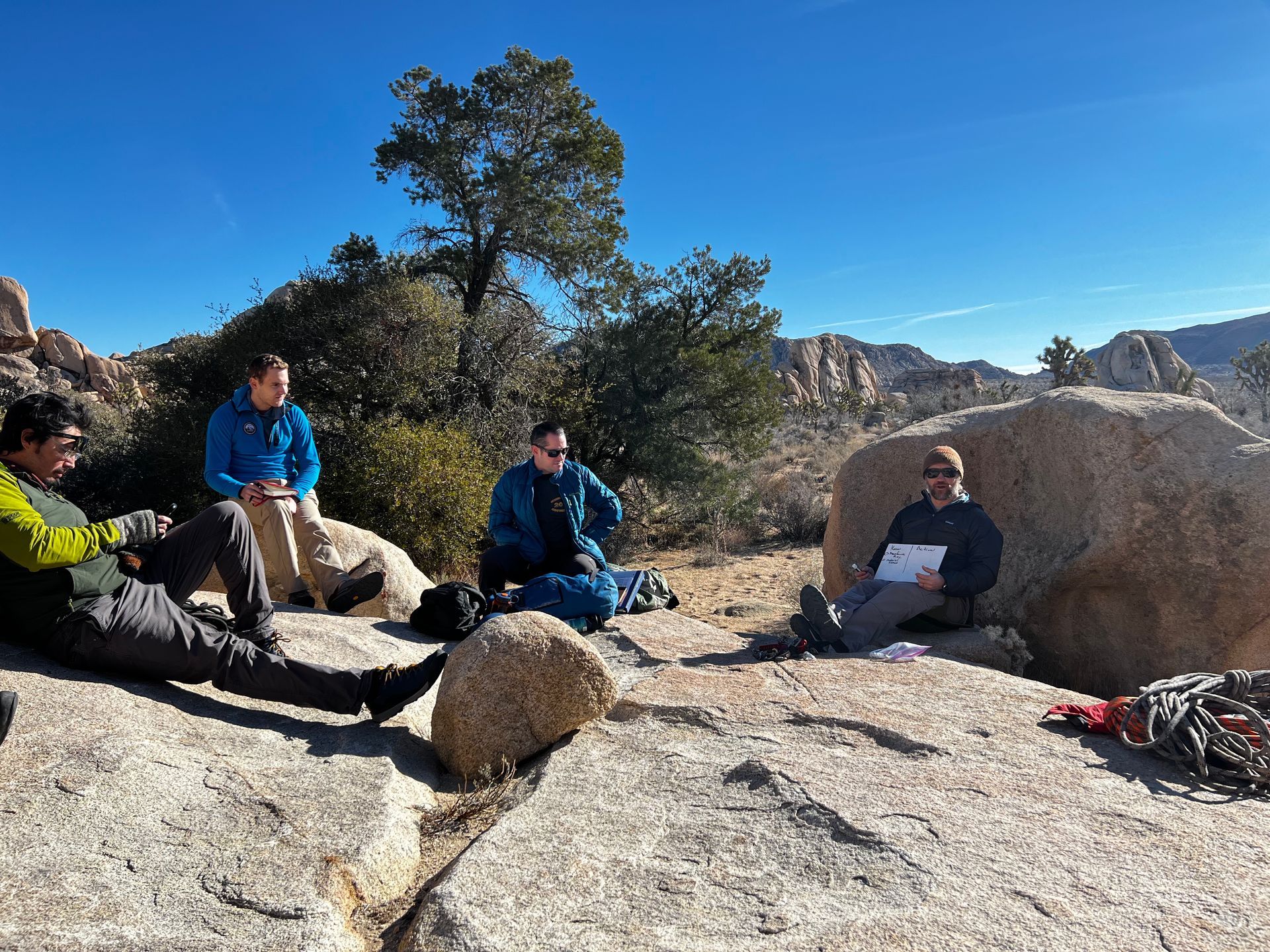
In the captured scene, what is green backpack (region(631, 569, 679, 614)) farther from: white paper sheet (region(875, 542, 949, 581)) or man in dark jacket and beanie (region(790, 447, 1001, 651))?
white paper sheet (region(875, 542, 949, 581))

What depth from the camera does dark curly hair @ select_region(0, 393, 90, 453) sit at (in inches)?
126

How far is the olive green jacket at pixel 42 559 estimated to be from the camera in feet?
9.86

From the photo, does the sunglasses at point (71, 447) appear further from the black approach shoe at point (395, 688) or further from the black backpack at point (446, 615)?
the black backpack at point (446, 615)

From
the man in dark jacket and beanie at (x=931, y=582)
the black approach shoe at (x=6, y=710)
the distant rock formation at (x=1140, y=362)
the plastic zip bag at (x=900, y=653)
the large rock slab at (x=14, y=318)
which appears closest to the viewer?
the black approach shoe at (x=6, y=710)

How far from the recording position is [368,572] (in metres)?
5.73

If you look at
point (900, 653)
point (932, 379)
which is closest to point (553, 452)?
point (900, 653)

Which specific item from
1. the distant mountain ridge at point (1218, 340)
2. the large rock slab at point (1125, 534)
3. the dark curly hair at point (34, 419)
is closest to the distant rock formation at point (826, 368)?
the distant mountain ridge at point (1218, 340)

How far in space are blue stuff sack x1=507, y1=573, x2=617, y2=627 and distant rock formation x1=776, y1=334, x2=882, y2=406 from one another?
55550mm

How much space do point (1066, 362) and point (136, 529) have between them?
95.9ft

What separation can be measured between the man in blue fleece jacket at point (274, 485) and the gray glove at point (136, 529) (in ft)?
5.87

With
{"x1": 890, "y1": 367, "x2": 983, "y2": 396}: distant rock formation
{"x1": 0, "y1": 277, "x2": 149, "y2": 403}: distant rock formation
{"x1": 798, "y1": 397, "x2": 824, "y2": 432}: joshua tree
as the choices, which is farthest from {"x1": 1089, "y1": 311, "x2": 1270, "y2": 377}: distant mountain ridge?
{"x1": 0, "y1": 277, "x2": 149, "y2": 403}: distant rock formation

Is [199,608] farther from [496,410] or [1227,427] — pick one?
[496,410]

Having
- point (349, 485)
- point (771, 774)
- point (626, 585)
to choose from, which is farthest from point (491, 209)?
point (771, 774)

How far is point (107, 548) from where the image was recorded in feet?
11.1
